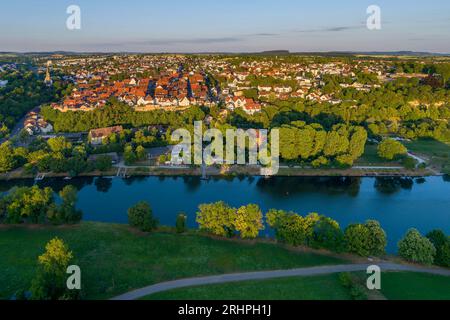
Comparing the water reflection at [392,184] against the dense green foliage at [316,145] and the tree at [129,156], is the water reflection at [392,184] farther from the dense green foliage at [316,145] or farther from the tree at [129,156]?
the tree at [129,156]

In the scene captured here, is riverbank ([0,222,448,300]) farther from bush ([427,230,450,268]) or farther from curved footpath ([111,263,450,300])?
bush ([427,230,450,268])

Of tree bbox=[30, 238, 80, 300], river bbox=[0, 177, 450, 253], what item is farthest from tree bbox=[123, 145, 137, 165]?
tree bbox=[30, 238, 80, 300]

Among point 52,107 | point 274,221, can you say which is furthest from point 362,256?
point 52,107

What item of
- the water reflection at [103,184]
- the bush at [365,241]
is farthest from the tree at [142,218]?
the bush at [365,241]

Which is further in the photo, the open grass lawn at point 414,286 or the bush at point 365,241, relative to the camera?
the bush at point 365,241

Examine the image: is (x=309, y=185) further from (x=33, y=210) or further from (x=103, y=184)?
(x=33, y=210)

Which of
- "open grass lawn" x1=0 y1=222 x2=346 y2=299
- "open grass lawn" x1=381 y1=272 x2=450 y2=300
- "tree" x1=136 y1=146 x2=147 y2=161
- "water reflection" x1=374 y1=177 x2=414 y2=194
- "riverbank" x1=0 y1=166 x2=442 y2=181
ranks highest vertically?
"tree" x1=136 y1=146 x2=147 y2=161
